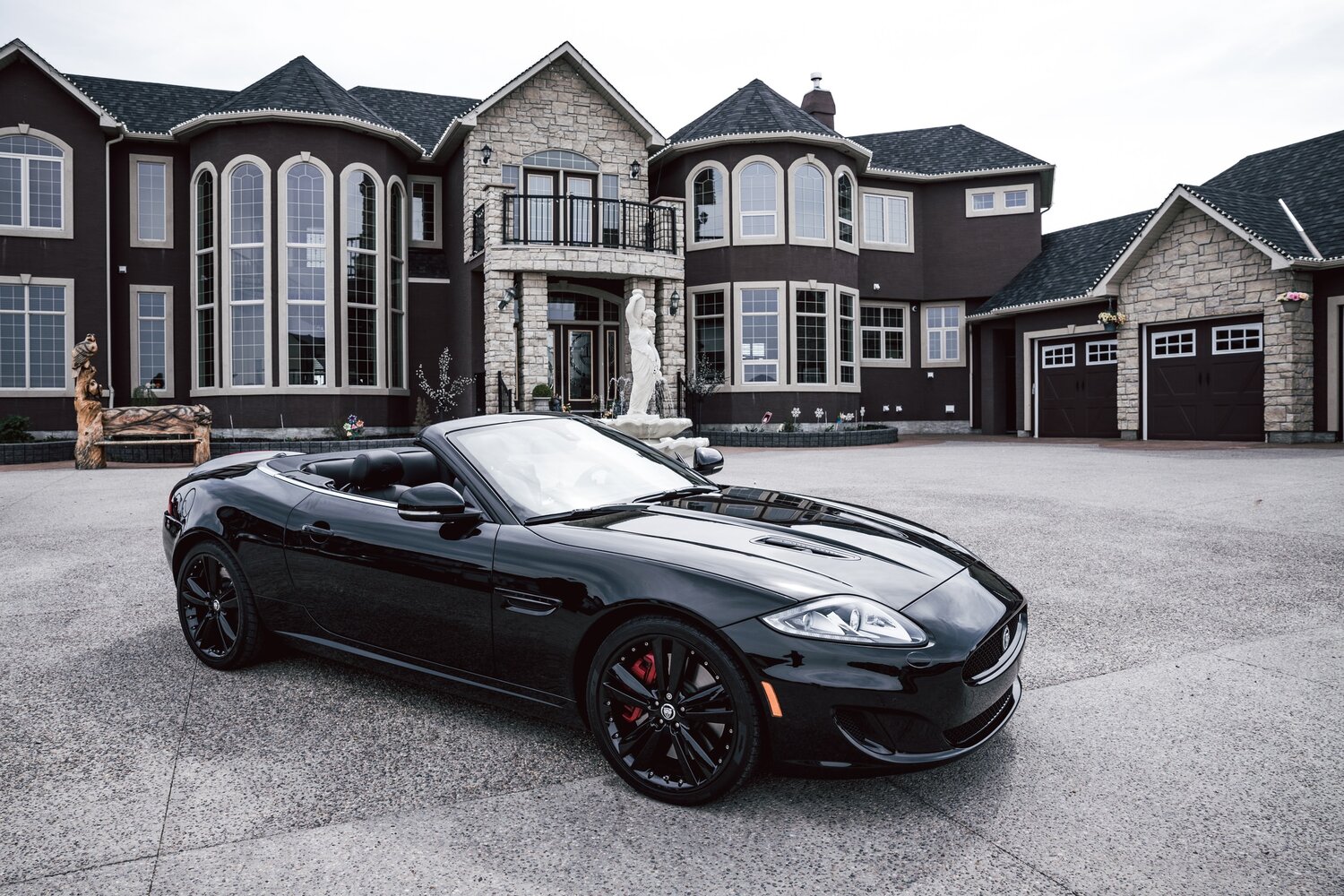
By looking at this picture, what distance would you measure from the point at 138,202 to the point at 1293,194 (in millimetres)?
27422

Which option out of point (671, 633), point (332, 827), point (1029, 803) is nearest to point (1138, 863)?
point (1029, 803)

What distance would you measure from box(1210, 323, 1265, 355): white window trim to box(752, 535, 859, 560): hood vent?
20.2 meters

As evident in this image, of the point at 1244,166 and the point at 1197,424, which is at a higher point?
the point at 1244,166

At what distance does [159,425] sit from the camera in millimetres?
15398

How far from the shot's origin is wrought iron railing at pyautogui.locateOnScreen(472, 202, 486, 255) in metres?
20.8

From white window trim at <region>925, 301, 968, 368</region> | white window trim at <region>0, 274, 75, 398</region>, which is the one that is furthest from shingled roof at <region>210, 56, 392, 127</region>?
white window trim at <region>925, 301, 968, 368</region>

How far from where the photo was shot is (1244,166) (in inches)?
958

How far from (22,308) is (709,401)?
52.4ft

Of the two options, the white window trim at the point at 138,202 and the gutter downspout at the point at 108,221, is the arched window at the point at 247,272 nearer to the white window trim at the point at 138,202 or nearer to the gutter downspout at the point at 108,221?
the white window trim at the point at 138,202

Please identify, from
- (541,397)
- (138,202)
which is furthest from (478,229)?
(138,202)

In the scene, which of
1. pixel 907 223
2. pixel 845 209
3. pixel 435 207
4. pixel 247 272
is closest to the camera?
pixel 247 272

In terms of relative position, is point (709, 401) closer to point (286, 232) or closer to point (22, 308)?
point (286, 232)

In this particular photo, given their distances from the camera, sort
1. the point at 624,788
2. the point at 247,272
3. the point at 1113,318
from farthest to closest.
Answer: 1. the point at 1113,318
2. the point at 247,272
3. the point at 624,788

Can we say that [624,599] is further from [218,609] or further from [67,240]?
[67,240]
